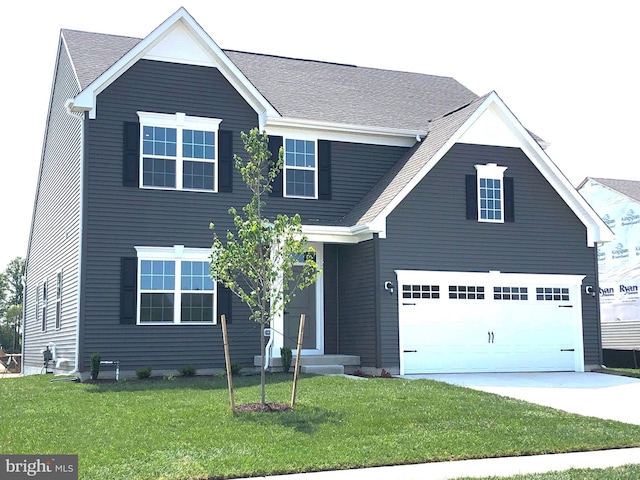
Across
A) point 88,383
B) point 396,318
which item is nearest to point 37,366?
point 88,383

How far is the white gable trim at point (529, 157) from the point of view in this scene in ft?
60.5

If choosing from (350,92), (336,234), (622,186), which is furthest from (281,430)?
(622,186)

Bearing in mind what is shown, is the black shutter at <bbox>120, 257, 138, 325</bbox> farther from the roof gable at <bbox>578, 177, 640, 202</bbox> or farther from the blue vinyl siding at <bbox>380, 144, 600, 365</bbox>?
the roof gable at <bbox>578, 177, 640, 202</bbox>

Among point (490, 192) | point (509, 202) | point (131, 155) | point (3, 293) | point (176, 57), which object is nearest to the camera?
point (131, 155)

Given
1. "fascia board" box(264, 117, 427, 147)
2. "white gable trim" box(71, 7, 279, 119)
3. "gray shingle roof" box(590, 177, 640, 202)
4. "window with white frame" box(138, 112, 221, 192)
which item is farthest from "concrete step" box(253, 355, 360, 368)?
"gray shingle roof" box(590, 177, 640, 202)

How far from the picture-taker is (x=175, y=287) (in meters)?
17.9

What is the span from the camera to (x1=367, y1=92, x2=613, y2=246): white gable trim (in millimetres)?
18453

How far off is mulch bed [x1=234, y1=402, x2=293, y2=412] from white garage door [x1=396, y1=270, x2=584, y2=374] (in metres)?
6.63

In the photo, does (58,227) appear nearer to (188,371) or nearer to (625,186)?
(188,371)

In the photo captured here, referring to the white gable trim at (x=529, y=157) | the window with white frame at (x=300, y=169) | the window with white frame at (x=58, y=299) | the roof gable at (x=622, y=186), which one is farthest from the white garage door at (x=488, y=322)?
the roof gable at (x=622, y=186)

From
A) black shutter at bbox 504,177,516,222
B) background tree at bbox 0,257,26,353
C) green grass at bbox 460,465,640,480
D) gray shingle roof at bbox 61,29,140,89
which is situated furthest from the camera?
background tree at bbox 0,257,26,353

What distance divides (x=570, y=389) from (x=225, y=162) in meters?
9.24

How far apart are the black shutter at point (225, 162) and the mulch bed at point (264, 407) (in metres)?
7.81

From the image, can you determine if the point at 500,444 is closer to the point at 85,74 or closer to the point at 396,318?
the point at 396,318
